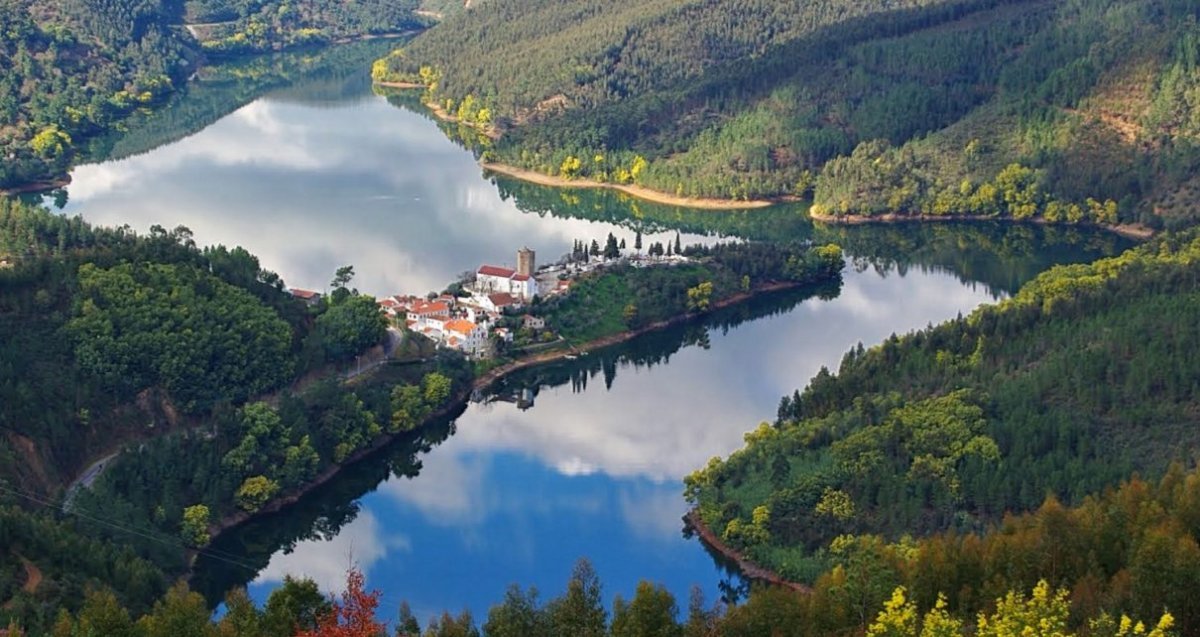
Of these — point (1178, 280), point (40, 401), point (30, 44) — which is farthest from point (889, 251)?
point (30, 44)

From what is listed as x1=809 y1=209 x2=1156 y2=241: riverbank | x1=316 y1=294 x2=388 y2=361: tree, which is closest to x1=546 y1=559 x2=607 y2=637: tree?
x1=316 y1=294 x2=388 y2=361: tree

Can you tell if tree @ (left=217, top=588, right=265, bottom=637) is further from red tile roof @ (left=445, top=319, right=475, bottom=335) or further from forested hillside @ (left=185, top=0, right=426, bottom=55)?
forested hillside @ (left=185, top=0, right=426, bottom=55)

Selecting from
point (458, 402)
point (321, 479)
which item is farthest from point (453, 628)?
point (458, 402)

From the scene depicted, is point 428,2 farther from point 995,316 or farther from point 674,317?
point 995,316

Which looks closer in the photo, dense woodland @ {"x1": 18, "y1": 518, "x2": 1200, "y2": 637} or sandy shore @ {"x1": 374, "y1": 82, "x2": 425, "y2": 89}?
dense woodland @ {"x1": 18, "y1": 518, "x2": 1200, "y2": 637}

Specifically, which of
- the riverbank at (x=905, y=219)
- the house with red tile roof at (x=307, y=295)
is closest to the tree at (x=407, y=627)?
the house with red tile roof at (x=307, y=295)

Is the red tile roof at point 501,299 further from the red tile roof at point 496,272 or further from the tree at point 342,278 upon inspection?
the tree at point 342,278
